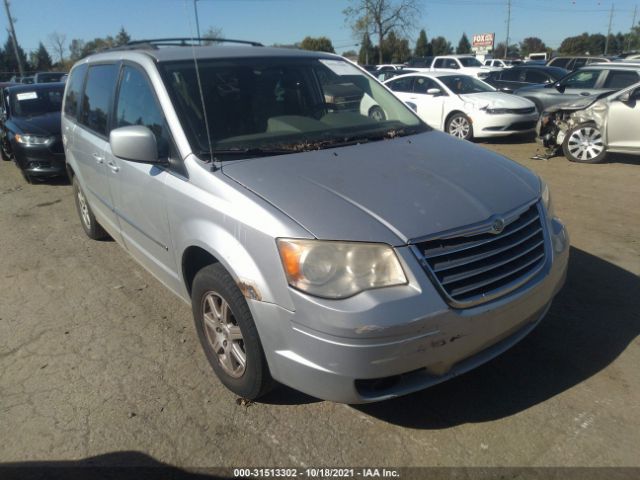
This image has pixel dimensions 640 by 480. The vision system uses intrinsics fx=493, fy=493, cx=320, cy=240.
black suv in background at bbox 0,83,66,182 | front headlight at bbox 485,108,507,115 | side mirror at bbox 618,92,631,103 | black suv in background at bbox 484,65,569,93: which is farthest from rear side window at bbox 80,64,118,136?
black suv in background at bbox 484,65,569,93

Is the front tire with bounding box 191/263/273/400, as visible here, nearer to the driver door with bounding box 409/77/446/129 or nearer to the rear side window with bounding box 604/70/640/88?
the driver door with bounding box 409/77/446/129

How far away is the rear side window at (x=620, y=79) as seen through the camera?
10.2m

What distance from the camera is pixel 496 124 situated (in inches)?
414

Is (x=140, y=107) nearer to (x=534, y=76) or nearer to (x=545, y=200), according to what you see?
(x=545, y=200)

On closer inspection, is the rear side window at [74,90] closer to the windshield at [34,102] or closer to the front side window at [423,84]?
the windshield at [34,102]

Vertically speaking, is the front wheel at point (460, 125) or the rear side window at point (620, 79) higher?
the rear side window at point (620, 79)

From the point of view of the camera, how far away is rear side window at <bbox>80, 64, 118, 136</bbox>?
13.1 ft

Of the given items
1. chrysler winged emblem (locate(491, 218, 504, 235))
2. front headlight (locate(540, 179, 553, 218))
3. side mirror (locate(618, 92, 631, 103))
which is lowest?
side mirror (locate(618, 92, 631, 103))

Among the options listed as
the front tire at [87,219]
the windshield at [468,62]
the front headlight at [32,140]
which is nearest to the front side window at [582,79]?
the front tire at [87,219]

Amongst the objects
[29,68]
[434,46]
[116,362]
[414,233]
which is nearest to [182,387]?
[116,362]

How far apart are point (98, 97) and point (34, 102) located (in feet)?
20.8

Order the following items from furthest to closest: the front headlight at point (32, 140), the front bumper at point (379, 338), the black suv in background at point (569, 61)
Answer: the black suv in background at point (569, 61) → the front headlight at point (32, 140) → the front bumper at point (379, 338)

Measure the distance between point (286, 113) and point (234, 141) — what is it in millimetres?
597

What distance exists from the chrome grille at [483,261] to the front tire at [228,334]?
939 millimetres
